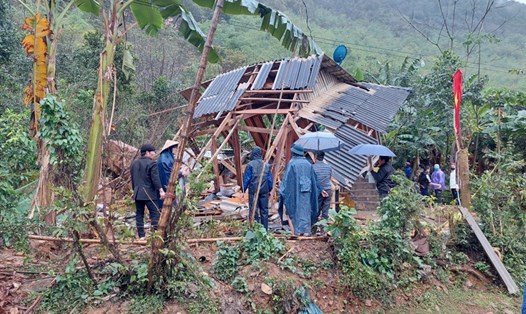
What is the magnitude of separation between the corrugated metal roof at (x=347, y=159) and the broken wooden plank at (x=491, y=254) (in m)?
2.06

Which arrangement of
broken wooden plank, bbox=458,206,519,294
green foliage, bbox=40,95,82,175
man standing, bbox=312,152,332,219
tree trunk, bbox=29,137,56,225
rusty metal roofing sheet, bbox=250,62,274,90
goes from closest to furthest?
green foliage, bbox=40,95,82,175, tree trunk, bbox=29,137,56,225, broken wooden plank, bbox=458,206,519,294, man standing, bbox=312,152,332,219, rusty metal roofing sheet, bbox=250,62,274,90

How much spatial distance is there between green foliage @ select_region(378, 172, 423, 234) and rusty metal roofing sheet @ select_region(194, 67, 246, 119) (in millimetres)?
4570

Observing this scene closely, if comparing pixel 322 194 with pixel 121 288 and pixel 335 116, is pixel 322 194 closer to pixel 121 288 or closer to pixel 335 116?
pixel 335 116

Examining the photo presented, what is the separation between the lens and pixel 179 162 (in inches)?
154

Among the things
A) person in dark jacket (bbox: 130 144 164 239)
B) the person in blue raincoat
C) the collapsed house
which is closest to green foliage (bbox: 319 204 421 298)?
the person in blue raincoat

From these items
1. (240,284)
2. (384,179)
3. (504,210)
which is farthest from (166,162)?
(504,210)

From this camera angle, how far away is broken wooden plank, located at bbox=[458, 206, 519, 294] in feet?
20.7

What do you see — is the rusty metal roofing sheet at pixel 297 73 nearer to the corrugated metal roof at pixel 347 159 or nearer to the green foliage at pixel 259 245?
the corrugated metal roof at pixel 347 159

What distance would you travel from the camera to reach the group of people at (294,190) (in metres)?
6.38

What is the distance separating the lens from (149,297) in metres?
4.19

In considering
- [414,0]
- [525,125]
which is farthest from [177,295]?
[414,0]

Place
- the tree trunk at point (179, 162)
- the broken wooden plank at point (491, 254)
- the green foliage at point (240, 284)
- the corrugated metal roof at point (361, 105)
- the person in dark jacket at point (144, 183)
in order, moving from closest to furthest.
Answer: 1. the tree trunk at point (179, 162)
2. the green foliage at point (240, 284)
3. the person in dark jacket at point (144, 183)
4. the broken wooden plank at point (491, 254)
5. the corrugated metal roof at point (361, 105)

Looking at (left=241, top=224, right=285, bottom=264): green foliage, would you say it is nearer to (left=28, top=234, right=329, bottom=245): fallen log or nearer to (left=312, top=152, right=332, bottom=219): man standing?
(left=28, top=234, right=329, bottom=245): fallen log

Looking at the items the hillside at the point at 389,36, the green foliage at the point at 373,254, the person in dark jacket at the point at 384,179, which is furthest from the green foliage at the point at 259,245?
the hillside at the point at 389,36
